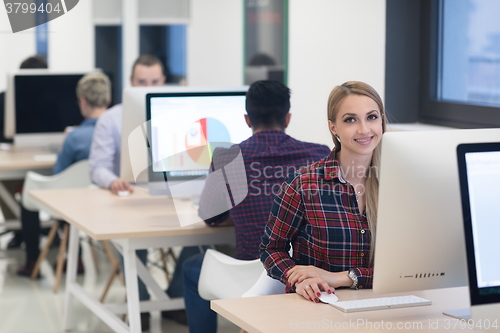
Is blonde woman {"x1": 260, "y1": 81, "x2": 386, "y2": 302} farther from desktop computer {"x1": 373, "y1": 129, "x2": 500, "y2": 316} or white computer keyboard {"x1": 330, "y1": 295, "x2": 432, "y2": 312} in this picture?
desktop computer {"x1": 373, "y1": 129, "x2": 500, "y2": 316}

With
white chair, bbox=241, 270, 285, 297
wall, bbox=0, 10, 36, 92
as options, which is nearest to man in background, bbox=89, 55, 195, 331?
white chair, bbox=241, 270, 285, 297

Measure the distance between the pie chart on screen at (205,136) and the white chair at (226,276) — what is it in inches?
24.4

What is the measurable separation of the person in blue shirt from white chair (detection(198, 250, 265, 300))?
5.85 feet

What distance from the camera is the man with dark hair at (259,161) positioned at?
7.72 feet

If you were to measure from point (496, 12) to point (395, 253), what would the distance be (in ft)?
6.26

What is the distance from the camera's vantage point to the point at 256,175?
2.35 m

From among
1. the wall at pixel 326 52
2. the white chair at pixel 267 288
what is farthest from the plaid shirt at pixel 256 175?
the wall at pixel 326 52

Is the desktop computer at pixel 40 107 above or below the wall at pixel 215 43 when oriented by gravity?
below

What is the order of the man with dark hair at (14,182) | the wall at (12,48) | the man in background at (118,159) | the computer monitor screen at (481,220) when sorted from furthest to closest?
the wall at (12,48)
the man with dark hair at (14,182)
the man in background at (118,159)
the computer monitor screen at (481,220)

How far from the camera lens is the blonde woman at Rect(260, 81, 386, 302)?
Answer: 1.82 meters

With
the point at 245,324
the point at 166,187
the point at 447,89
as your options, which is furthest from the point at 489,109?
the point at 245,324

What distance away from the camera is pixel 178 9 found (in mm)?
6777

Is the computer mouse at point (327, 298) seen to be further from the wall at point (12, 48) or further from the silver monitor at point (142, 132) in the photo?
the wall at point (12, 48)

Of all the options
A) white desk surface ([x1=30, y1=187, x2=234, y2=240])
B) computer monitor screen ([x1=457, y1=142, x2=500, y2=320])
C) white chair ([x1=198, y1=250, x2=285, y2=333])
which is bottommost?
white chair ([x1=198, y1=250, x2=285, y2=333])
